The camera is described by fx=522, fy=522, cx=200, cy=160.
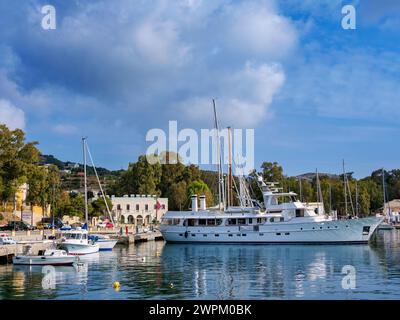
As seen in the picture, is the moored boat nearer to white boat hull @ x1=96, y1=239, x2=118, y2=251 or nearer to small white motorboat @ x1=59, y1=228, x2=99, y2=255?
white boat hull @ x1=96, y1=239, x2=118, y2=251

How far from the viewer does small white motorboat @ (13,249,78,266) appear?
133 feet

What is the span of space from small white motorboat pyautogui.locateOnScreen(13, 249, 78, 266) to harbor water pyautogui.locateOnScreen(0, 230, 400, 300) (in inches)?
26.9

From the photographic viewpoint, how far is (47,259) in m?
40.6

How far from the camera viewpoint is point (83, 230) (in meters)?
51.1

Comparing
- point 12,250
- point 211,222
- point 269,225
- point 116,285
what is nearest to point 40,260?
point 12,250

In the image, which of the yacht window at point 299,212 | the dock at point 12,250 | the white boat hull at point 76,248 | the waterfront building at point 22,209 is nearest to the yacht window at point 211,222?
the yacht window at point 299,212

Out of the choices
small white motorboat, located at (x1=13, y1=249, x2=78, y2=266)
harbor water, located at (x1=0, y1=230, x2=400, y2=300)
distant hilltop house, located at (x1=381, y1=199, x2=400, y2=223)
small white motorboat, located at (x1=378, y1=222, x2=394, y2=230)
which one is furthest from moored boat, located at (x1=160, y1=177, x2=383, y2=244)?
distant hilltop house, located at (x1=381, y1=199, x2=400, y2=223)

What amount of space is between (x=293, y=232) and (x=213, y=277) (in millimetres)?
32677

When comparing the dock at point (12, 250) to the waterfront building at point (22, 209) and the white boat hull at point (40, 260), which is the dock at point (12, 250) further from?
the waterfront building at point (22, 209)

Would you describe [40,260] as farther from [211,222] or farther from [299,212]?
[299,212]

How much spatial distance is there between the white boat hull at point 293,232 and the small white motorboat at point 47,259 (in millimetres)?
30648

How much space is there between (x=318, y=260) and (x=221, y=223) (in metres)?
25.8

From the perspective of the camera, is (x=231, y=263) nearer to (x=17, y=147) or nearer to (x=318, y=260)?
(x=318, y=260)
